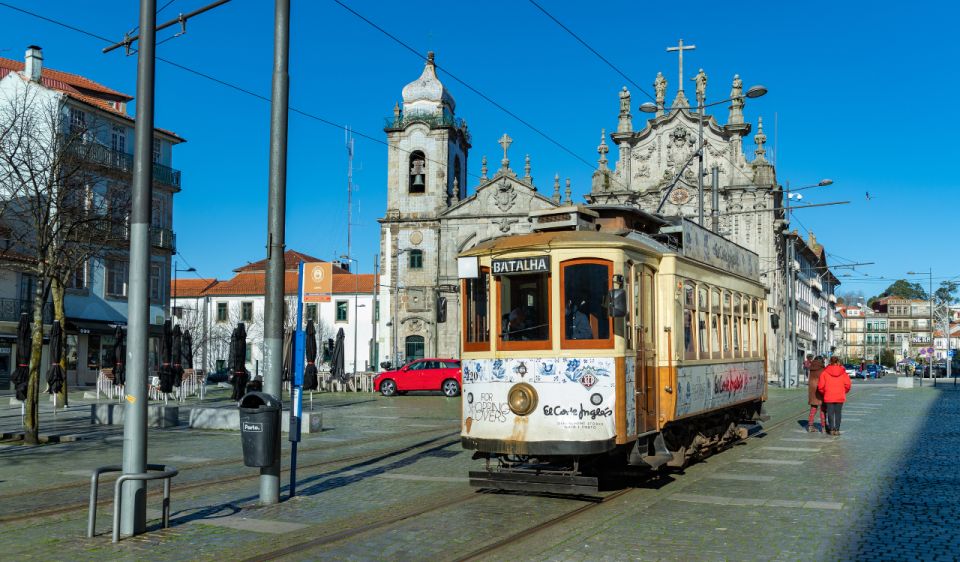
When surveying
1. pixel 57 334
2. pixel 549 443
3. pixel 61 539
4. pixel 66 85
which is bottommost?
pixel 61 539

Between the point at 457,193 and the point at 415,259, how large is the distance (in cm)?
533

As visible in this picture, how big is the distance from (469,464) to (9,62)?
1719 inches

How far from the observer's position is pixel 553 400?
10492mm

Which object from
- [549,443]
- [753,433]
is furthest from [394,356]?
[549,443]

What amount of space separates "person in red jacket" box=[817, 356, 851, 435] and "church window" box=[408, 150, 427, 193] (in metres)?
44.0

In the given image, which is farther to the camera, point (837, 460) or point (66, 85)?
point (66, 85)

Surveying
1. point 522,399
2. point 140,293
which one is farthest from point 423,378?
point 140,293

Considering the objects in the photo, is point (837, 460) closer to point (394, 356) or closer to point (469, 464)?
point (469, 464)

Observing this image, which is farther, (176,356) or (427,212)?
(427,212)

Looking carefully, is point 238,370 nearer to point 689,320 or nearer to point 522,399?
point 689,320

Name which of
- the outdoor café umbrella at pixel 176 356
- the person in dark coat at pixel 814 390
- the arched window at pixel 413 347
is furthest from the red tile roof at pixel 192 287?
the person in dark coat at pixel 814 390

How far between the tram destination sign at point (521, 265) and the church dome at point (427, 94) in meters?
51.1

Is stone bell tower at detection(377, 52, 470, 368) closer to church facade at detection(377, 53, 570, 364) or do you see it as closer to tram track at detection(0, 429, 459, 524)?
church facade at detection(377, 53, 570, 364)

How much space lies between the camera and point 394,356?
60.2m
